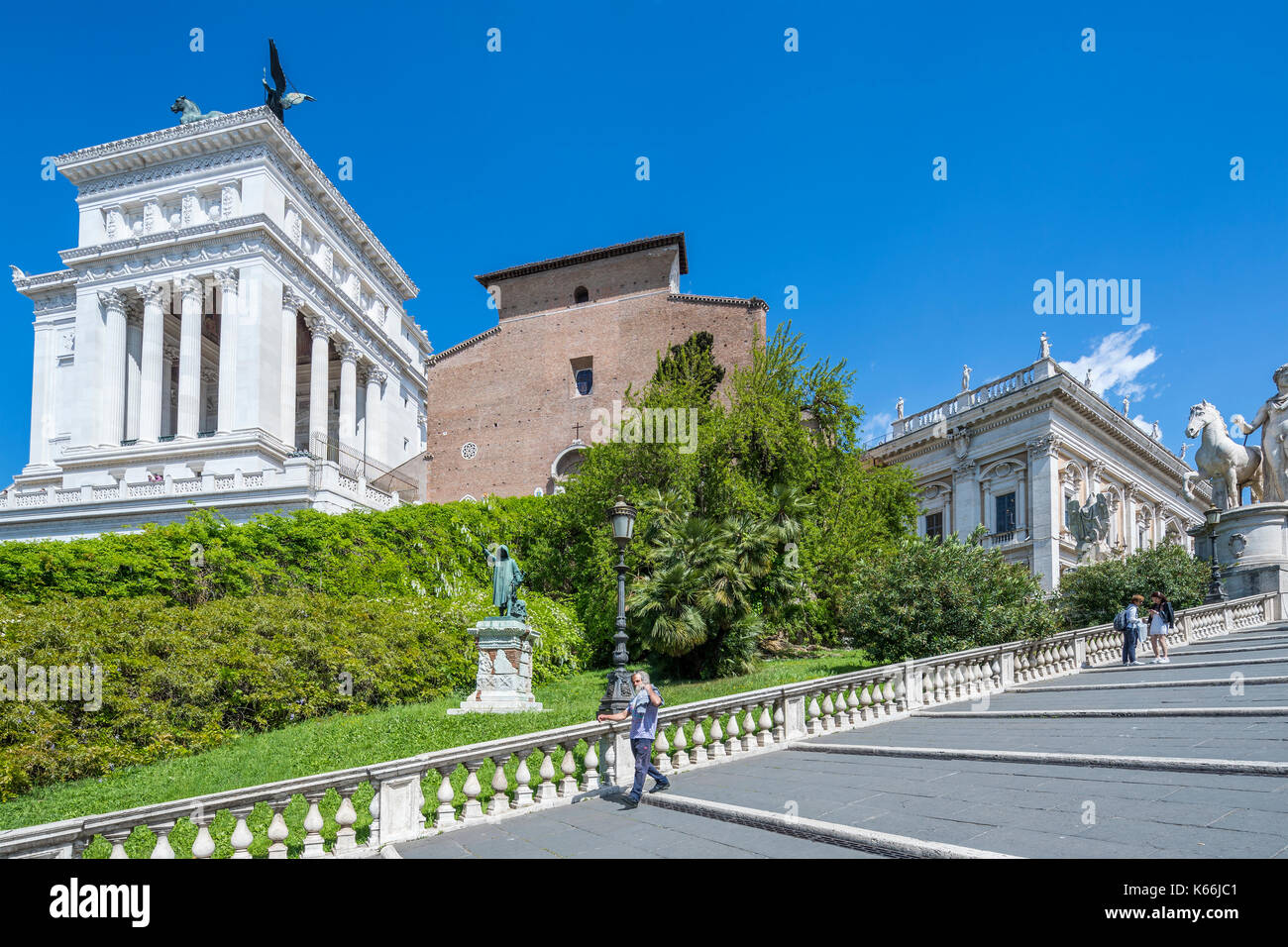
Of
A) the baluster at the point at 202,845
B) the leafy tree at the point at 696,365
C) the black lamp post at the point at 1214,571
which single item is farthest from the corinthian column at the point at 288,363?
the black lamp post at the point at 1214,571

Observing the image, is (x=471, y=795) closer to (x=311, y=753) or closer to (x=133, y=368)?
(x=311, y=753)

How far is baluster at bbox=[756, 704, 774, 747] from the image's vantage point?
1141 cm

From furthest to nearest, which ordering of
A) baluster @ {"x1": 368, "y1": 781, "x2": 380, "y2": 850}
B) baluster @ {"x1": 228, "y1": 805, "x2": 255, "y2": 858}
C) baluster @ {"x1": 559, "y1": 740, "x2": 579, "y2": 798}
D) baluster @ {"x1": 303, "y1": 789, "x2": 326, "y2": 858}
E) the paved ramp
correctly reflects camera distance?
1. baluster @ {"x1": 559, "y1": 740, "x2": 579, "y2": 798}
2. baluster @ {"x1": 368, "y1": 781, "x2": 380, "y2": 850}
3. baluster @ {"x1": 303, "y1": 789, "x2": 326, "y2": 858}
4. baluster @ {"x1": 228, "y1": 805, "x2": 255, "y2": 858}
5. the paved ramp

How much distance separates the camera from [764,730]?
11414 mm

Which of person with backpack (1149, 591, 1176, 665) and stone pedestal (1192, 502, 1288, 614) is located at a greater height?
stone pedestal (1192, 502, 1288, 614)

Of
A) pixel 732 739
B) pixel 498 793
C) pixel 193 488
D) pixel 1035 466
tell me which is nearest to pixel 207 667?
pixel 498 793

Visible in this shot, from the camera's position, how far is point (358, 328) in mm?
51156

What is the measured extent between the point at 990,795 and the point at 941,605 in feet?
32.6

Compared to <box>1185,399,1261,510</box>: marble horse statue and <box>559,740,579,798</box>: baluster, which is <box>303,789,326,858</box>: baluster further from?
<box>1185,399,1261,510</box>: marble horse statue

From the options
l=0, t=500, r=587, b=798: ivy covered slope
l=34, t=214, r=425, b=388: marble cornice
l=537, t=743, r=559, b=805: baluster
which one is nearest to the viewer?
l=537, t=743, r=559, b=805: baluster

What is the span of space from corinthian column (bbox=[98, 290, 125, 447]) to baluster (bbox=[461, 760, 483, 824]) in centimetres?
4068

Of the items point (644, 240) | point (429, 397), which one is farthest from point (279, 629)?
point (644, 240)

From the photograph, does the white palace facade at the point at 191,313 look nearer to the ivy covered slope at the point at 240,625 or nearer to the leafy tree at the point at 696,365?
the ivy covered slope at the point at 240,625

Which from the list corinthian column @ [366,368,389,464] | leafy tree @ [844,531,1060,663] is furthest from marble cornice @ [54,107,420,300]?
leafy tree @ [844,531,1060,663]
